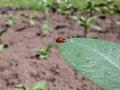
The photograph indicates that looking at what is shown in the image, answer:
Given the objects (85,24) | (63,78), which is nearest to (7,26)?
(85,24)

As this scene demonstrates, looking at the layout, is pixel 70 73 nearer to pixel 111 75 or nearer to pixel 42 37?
pixel 42 37

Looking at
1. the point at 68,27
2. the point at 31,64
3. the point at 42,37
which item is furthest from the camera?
the point at 68,27

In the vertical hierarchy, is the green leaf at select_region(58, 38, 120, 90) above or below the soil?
above

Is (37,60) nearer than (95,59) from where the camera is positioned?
No

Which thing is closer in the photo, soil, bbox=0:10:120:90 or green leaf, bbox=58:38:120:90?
green leaf, bbox=58:38:120:90
